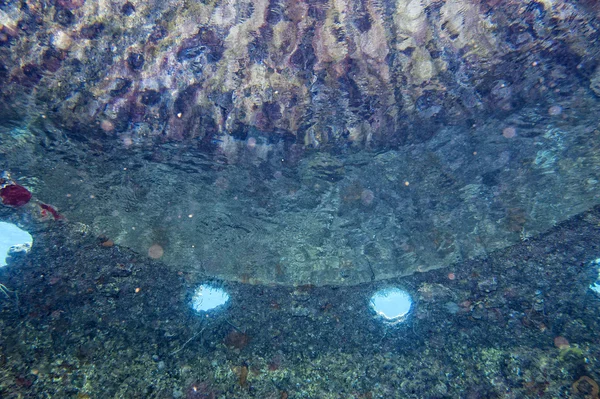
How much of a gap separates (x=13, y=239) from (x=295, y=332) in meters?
12.4

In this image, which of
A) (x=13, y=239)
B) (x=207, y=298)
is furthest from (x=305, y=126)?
(x=13, y=239)

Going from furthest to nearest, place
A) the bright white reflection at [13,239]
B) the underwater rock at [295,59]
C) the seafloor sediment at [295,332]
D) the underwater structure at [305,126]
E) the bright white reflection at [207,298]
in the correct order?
1. the bright white reflection at [207,298]
2. the bright white reflection at [13,239]
3. the seafloor sediment at [295,332]
4. the underwater structure at [305,126]
5. the underwater rock at [295,59]

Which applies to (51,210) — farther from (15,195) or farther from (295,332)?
(295,332)

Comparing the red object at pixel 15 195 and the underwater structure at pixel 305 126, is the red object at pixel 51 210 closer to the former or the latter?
the underwater structure at pixel 305 126

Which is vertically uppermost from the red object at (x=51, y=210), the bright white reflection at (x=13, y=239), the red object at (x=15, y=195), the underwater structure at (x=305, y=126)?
the underwater structure at (x=305, y=126)

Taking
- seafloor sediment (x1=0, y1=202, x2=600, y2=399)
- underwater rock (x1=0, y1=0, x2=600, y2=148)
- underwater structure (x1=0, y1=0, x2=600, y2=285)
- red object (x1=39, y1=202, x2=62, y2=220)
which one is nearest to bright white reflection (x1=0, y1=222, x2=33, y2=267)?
seafloor sediment (x1=0, y1=202, x2=600, y2=399)

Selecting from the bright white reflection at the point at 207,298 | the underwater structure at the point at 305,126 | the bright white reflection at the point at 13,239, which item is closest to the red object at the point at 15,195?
the underwater structure at the point at 305,126

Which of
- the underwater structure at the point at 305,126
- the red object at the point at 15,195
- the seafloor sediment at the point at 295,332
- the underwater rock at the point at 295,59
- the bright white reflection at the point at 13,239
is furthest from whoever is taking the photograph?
the red object at the point at 15,195

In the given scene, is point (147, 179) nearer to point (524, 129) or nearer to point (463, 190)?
point (463, 190)

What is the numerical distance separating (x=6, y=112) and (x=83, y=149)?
1.27 meters

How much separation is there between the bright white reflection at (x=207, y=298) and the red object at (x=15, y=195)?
177 inches

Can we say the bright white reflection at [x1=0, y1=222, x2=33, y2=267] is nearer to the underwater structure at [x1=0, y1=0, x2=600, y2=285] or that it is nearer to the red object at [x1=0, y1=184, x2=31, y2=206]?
the red object at [x1=0, y1=184, x2=31, y2=206]

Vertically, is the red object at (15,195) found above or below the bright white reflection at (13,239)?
above

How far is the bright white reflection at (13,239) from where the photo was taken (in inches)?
233
